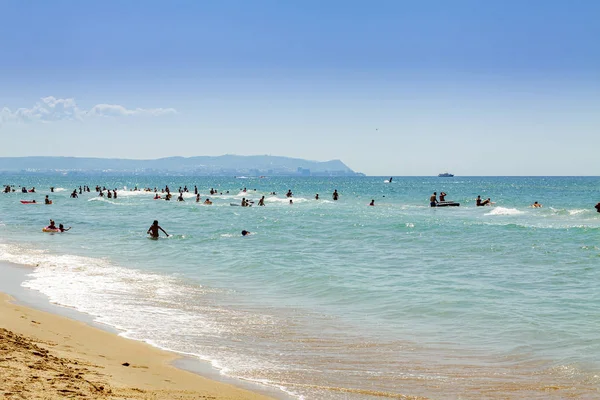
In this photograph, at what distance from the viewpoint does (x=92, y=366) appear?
305 inches

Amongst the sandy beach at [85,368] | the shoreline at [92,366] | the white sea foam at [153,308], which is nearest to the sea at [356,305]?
the white sea foam at [153,308]

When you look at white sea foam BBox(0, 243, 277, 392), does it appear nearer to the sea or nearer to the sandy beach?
the sea

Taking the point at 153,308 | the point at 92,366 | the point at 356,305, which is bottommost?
the point at 153,308

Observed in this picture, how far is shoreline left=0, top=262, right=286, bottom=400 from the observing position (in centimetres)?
645

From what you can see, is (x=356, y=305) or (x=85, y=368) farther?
(x=356, y=305)

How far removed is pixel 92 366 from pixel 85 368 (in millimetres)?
A: 246

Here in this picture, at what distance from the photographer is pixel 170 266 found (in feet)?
65.4

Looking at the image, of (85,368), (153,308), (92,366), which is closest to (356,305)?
(153,308)

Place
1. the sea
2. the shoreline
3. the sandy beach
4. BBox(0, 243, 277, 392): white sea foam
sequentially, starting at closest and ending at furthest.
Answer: the sandy beach, the shoreline, the sea, BBox(0, 243, 277, 392): white sea foam

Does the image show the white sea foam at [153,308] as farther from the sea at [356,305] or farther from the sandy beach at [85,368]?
the sandy beach at [85,368]

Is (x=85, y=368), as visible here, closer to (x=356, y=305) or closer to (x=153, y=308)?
(x=153, y=308)

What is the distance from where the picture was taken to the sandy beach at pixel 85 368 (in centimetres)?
632

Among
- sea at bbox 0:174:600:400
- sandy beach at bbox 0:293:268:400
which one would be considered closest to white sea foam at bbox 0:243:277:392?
sea at bbox 0:174:600:400

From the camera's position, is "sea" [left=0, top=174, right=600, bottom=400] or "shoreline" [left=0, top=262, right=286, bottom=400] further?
"sea" [left=0, top=174, right=600, bottom=400]
